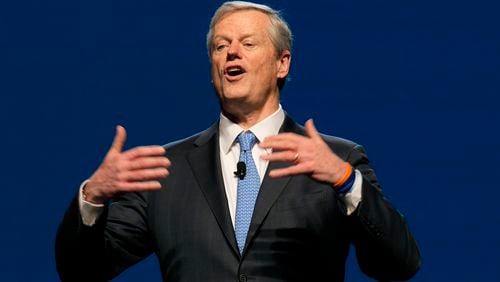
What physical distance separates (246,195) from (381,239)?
382 millimetres

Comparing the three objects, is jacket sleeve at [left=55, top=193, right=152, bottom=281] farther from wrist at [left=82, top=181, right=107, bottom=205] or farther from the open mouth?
the open mouth

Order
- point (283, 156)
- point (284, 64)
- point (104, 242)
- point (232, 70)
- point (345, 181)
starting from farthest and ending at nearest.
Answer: point (284, 64)
point (232, 70)
point (104, 242)
point (345, 181)
point (283, 156)

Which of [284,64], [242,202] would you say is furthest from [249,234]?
[284,64]

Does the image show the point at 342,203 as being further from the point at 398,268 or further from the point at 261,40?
the point at 261,40

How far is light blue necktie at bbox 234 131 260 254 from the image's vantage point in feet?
9.43

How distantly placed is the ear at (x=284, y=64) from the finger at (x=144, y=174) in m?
0.76

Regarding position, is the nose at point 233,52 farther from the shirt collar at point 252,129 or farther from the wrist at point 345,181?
the wrist at point 345,181

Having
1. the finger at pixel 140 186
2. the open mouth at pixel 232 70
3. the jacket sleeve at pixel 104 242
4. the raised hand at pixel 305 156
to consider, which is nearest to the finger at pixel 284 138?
the raised hand at pixel 305 156

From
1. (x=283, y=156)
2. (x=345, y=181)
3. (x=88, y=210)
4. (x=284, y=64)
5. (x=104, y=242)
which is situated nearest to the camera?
(x=283, y=156)

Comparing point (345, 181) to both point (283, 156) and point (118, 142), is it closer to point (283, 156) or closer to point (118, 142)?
point (283, 156)

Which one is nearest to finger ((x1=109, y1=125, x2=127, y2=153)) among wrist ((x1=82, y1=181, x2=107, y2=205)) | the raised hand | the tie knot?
wrist ((x1=82, y1=181, x2=107, y2=205))

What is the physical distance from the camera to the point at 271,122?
3090 millimetres

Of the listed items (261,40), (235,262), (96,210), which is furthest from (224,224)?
Result: (261,40)

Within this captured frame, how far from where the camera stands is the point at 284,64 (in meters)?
3.26
